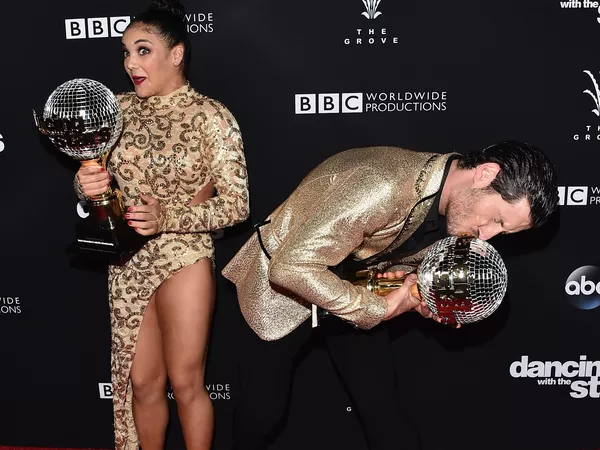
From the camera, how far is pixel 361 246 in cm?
202

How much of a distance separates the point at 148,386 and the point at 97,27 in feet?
4.23

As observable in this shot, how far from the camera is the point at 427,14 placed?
100 inches

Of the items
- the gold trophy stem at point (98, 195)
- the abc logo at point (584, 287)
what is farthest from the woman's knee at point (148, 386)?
the abc logo at point (584, 287)

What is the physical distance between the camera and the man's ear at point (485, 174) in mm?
1774

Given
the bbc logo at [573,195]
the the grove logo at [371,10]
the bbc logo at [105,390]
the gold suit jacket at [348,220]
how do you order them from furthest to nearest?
the bbc logo at [105,390] < the bbc logo at [573,195] < the the grove logo at [371,10] < the gold suit jacket at [348,220]

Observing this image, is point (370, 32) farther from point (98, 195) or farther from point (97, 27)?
point (98, 195)

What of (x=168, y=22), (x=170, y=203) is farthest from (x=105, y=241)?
(x=168, y=22)

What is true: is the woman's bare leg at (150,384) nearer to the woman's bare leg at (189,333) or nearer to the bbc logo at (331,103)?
the woman's bare leg at (189,333)

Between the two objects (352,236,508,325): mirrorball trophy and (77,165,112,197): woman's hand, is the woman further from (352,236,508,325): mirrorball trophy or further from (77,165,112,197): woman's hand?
(352,236,508,325): mirrorball trophy

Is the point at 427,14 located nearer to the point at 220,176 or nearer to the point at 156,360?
the point at 220,176

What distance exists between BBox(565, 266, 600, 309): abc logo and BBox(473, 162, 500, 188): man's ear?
3.90 ft

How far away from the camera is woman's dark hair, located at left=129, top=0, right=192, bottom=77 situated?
224cm

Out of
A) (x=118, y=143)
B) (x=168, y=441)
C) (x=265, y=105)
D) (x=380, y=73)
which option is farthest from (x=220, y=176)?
(x=168, y=441)

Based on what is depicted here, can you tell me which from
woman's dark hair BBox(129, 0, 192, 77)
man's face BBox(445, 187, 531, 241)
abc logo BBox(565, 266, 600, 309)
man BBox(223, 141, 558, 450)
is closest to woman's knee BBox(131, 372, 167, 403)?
man BBox(223, 141, 558, 450)
